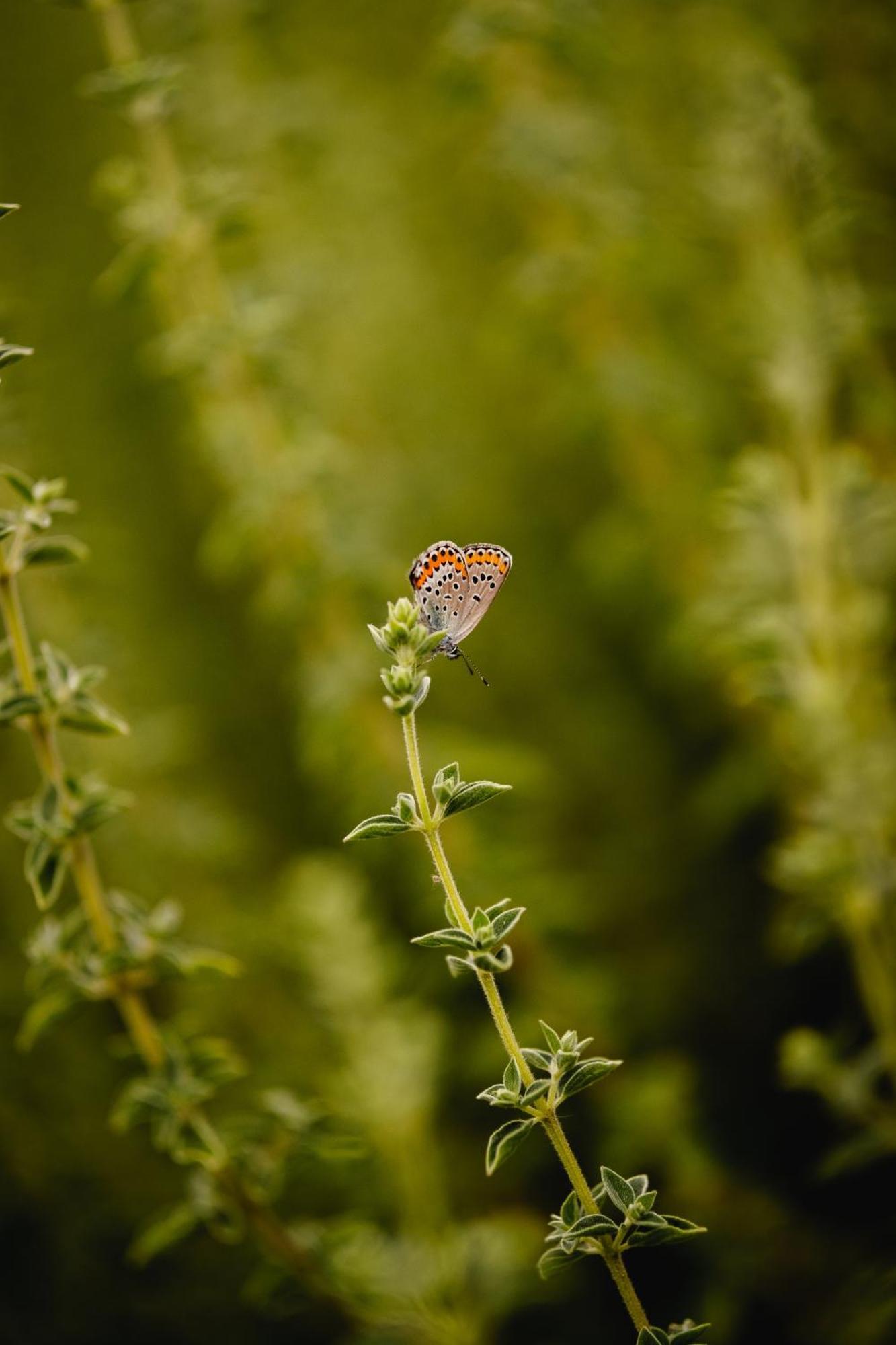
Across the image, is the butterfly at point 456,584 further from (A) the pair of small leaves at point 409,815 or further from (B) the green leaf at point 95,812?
(B) the green leaf at point 95,812

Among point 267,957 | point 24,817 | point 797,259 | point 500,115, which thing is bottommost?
point 24,817

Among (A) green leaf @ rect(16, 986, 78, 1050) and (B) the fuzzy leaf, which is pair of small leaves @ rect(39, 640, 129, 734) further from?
(B) the fuzzy leaf

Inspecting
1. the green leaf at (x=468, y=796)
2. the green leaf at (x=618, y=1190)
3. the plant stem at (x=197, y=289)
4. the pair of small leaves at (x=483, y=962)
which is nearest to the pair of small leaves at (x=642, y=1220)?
the green leaf at (x=618, y=1190)

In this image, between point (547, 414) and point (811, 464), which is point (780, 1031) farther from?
point (547, 414)

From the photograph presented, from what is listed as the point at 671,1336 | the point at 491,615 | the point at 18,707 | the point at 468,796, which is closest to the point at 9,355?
the point at 18,707

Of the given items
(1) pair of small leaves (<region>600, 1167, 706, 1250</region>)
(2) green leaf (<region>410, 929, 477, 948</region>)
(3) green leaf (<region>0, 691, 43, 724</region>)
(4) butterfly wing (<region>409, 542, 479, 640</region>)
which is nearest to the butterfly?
(4) butterfly wing (<region>409, 542, 479, 640</region>)

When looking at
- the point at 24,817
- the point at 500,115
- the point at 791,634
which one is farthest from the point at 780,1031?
the point at 500,115
